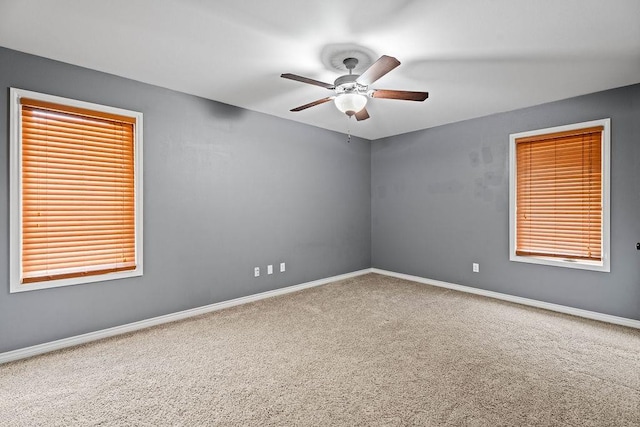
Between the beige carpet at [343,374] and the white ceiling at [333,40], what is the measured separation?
245cm

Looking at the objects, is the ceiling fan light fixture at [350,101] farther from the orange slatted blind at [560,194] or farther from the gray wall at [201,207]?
the orange slatted blind at [560,194]

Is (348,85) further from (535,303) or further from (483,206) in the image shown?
(535,303)

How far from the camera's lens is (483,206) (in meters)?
4.37

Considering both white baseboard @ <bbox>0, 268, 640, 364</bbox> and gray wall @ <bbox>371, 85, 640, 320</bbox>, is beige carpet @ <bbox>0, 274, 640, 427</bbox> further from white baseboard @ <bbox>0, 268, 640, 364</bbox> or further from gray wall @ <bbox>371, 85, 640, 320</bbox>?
gray wall @ <bbox>371, 85, 640, 320</bbox>

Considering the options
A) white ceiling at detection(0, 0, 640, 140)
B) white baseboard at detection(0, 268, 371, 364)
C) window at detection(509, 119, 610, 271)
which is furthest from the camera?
window at detection(509, 119, 610, 271)

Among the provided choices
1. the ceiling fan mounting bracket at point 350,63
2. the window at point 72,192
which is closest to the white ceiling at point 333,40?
the ceiling fan mounting bracket at point 350,63

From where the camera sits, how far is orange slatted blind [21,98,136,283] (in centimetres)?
263

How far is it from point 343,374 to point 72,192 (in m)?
2.78

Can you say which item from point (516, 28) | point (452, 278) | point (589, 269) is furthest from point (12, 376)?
point (589, 269)

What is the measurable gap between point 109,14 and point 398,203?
14.4ft

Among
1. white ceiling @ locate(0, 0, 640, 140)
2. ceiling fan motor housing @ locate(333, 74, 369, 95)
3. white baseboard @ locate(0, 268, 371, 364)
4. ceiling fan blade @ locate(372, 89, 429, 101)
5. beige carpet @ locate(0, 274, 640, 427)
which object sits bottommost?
beige carpet @ locate(0, 274, 640, 427)

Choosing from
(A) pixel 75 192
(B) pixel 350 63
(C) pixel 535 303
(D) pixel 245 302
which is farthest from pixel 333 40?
(C) pixel 535 303

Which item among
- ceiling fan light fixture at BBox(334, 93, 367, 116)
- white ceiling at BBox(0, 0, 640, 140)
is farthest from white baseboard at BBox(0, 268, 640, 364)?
ceiling fan light fixture at BBox(334, 93, 367, 116)

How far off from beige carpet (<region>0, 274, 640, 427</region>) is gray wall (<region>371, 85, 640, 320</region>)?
1.60 feet
